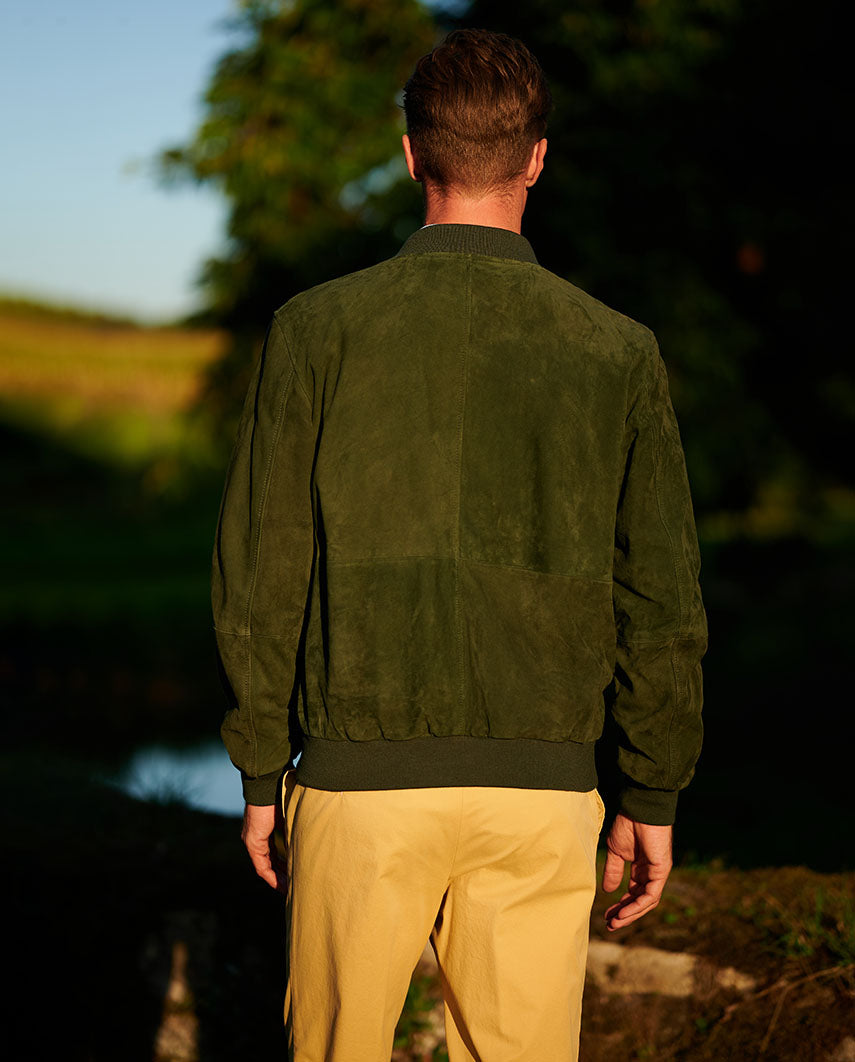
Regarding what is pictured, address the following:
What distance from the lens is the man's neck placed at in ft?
6.44

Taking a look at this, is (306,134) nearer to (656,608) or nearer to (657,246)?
(657,246)

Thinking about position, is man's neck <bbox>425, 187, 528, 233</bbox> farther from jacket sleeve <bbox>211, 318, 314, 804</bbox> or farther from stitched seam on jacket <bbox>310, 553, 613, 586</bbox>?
stitched seam on jacket <bbox>310, 553, 613, 586</bbox>

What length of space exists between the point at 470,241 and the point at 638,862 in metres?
1.13

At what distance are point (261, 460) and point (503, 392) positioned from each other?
41 cm

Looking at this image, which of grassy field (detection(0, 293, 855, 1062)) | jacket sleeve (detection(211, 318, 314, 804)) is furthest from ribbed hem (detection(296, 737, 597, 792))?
grassy field (detection(0, 293, 855, 1062))

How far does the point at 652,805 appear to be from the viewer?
2.12m

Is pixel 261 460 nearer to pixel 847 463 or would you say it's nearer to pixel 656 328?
pixel 656 328

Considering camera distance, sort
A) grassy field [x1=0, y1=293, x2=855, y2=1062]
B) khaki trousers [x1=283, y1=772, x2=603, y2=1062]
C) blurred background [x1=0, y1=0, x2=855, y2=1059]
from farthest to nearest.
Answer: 1. blurred background [x1=0, y1=0, x2=855, y2=1059]
2. grassy field [x1=0, y1=293, x2=855, y2=1062]
3. khaki trousers [x1=283, y1=772, x2=603, y2=1062]

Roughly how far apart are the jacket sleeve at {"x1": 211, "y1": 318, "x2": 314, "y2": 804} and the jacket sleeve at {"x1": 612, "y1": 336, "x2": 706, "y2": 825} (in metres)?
0.55

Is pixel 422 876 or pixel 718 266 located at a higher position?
pixel 718 266

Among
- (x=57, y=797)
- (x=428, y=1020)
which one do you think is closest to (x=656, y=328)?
(x=57, y=797)

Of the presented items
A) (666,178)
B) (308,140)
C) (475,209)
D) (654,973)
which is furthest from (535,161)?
(308,140)

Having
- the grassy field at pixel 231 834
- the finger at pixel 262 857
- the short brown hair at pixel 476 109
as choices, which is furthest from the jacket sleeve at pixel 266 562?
the grassy field at pixel 231 834

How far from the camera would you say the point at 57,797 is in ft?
18.6
